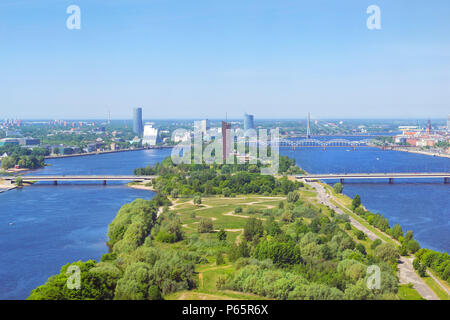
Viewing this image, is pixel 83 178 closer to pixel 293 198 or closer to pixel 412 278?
pixel 293 198

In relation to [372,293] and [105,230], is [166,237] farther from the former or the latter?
[372,293]

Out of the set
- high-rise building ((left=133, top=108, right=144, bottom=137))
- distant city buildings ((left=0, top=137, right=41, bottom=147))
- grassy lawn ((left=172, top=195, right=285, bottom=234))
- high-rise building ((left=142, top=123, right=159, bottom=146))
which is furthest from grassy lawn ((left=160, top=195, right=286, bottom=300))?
high-rise building ((left=133, top=108, right=144, bottom=137))

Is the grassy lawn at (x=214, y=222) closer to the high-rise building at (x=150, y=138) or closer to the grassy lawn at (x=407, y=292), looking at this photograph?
the grassy lawn at (x=407, y=292)

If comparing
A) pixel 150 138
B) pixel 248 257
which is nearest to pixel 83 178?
pixel 248 257

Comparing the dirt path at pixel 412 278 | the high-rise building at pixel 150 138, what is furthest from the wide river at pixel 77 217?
the high-rise building at pixel 150 138

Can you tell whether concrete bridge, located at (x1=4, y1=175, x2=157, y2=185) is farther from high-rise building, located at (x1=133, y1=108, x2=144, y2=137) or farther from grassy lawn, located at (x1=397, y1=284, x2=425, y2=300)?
high-rise building, located at (x1=133, y1=108, x2=144, y2=137)
